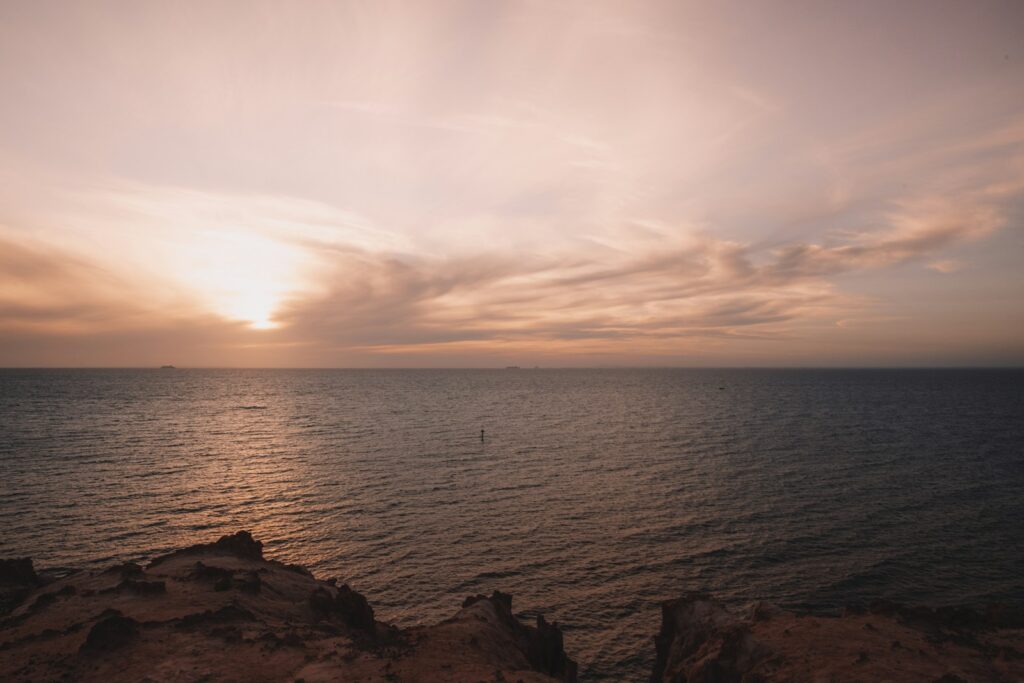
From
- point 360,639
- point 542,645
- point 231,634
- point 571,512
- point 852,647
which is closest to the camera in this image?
point 852,647

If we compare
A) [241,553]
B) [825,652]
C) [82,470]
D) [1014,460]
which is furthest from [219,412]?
[1014,460]

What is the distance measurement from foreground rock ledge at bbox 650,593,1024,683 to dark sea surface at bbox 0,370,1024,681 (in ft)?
21.1

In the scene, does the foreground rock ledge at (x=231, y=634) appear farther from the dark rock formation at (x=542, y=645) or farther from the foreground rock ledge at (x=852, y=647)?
the foreground rock ledge at (x=852, y=647)

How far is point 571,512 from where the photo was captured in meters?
48.8

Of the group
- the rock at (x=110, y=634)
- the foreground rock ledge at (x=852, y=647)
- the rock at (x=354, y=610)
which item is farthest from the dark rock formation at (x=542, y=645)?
the rock at (x=110, y=634)

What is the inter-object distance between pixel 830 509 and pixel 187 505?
61.9m

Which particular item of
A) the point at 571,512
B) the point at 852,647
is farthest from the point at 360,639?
the point at 571,512

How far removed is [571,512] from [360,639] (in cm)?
3045

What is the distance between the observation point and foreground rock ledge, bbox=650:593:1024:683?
16.6 m

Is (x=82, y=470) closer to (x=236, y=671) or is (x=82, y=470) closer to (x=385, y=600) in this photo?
(x=385, y=600)

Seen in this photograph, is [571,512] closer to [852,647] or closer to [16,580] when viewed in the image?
[852,647]

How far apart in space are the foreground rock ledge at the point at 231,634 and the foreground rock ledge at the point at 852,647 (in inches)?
249

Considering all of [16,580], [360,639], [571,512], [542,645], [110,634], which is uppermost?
[110,634]

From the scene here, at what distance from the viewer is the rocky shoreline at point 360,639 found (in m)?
17.0
